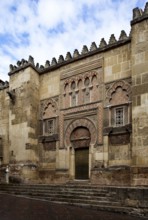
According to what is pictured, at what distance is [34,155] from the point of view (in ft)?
49.9

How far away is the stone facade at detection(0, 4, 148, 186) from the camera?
37.4 feet

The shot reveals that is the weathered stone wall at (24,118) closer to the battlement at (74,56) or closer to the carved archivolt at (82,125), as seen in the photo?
the battlement at (74,56)

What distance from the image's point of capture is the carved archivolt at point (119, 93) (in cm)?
1225

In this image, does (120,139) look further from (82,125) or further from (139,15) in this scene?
(139,15)

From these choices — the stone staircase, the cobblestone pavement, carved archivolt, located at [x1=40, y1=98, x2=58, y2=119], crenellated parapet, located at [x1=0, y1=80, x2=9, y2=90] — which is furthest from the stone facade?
the cobblestone pavement

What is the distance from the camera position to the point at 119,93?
41.2 ft

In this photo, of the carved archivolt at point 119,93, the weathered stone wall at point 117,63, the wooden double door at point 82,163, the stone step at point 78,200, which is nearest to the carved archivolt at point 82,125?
the wooden double door at point 82,163

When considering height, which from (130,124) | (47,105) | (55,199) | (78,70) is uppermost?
(78,70)

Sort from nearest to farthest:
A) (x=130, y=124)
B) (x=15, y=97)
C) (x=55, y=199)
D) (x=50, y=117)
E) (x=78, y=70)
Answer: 1. (x=55, y=199)
2. (x=130, y=124)
3. (x=78, y=70)
4. (x=50, y=117)
5. (x=15, y=97)

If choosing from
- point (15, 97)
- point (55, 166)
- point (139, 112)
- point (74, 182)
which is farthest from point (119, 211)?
point (15, 97)

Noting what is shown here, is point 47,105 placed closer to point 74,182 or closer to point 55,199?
point 74,182

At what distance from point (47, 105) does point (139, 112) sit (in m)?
5.97

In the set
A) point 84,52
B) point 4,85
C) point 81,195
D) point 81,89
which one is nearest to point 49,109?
point 81,89

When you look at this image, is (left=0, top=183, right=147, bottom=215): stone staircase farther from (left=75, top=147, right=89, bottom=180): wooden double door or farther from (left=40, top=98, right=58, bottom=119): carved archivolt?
(left=40, top=98, right=58, bottom=119): carved archivolt
